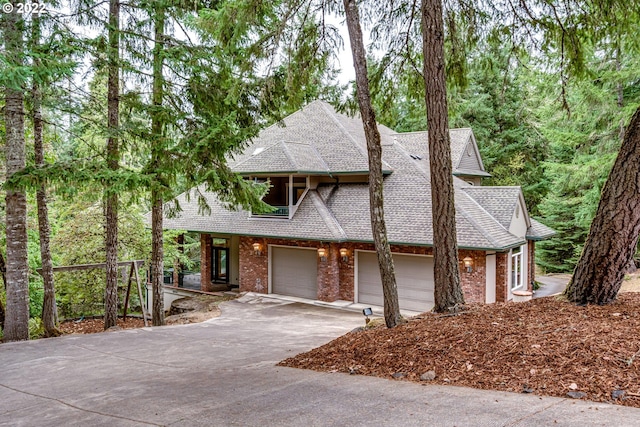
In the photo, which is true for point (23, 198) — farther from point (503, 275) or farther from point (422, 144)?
point (422, 144)

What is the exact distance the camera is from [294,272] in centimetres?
1716

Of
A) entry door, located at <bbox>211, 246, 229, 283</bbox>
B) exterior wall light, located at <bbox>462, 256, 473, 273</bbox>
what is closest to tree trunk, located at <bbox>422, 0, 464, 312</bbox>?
exterior wall light, located at <bbox>462, 256, 473, 273</bbox>

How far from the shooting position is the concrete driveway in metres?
3.46

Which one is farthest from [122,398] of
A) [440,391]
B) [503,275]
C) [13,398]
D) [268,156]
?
[268,156]

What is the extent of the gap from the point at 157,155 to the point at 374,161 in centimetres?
476

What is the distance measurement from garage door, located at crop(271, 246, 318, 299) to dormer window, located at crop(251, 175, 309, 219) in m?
1.35

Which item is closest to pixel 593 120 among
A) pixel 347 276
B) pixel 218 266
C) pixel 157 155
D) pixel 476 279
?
pixel 476 279

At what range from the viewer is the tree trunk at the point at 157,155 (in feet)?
29.8

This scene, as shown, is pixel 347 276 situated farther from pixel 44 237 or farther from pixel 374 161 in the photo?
pixel 374 161

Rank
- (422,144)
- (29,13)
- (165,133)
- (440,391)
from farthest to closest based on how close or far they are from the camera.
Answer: (422,144) → (165,133) → (29,13) → (440,391)

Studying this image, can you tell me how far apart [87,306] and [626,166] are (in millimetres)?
16457

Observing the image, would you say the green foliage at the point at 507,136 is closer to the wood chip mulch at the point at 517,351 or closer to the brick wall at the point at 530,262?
the brick wall at the point at 530,262

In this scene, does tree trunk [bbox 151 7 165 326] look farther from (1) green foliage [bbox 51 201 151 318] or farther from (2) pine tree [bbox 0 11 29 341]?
(1) green foliage [bbox 51 201 151 318]

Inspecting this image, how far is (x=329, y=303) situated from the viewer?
619 inches
